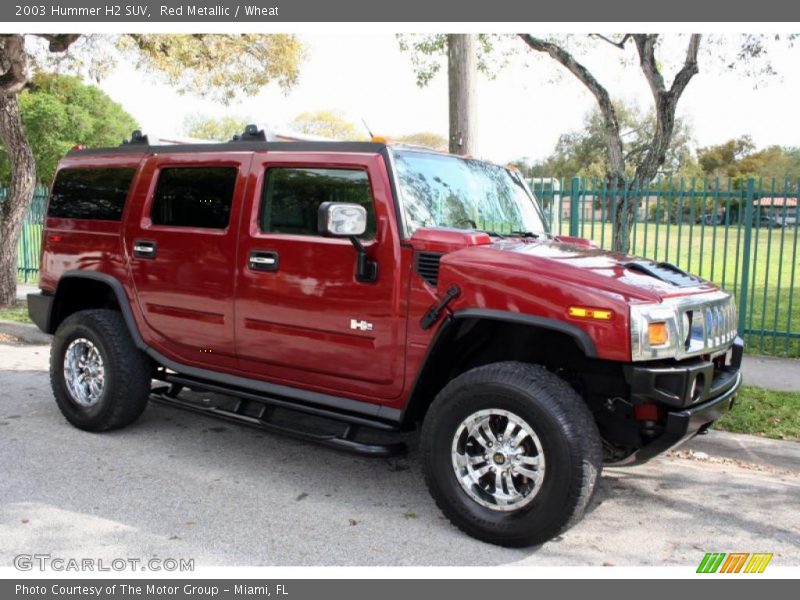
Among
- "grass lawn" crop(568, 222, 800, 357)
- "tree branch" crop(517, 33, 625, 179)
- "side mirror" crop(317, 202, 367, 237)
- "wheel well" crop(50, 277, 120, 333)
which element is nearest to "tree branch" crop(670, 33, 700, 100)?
"tree branch" crop(517, 33, 625, 179)

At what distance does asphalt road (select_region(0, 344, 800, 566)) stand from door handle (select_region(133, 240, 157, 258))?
4.52ft

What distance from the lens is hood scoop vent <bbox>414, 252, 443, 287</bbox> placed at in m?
4.07

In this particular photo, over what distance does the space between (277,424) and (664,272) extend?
8.33ft

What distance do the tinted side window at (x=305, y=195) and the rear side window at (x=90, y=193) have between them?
4.71ft

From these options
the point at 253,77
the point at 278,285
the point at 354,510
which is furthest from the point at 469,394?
the point at 253,77

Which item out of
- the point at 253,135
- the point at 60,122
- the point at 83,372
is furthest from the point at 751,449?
the point at 60,122

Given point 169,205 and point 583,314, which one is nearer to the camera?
point 583,314

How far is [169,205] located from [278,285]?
4.18ft

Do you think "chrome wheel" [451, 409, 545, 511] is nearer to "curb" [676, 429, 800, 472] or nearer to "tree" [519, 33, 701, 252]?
"curb" [676, 429, 800, 472]

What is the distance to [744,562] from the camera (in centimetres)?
378

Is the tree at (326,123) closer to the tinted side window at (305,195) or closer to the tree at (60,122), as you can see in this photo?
the tree at (60,122)

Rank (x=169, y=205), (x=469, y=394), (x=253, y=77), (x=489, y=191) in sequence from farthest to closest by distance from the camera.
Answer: (x=253, y=77), (x=169, y=205), (x=489, y=191), (x=469, y=394)

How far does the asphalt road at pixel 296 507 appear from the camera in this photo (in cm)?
378

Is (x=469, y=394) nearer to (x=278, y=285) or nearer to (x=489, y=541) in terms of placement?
(x=489, y=541)
